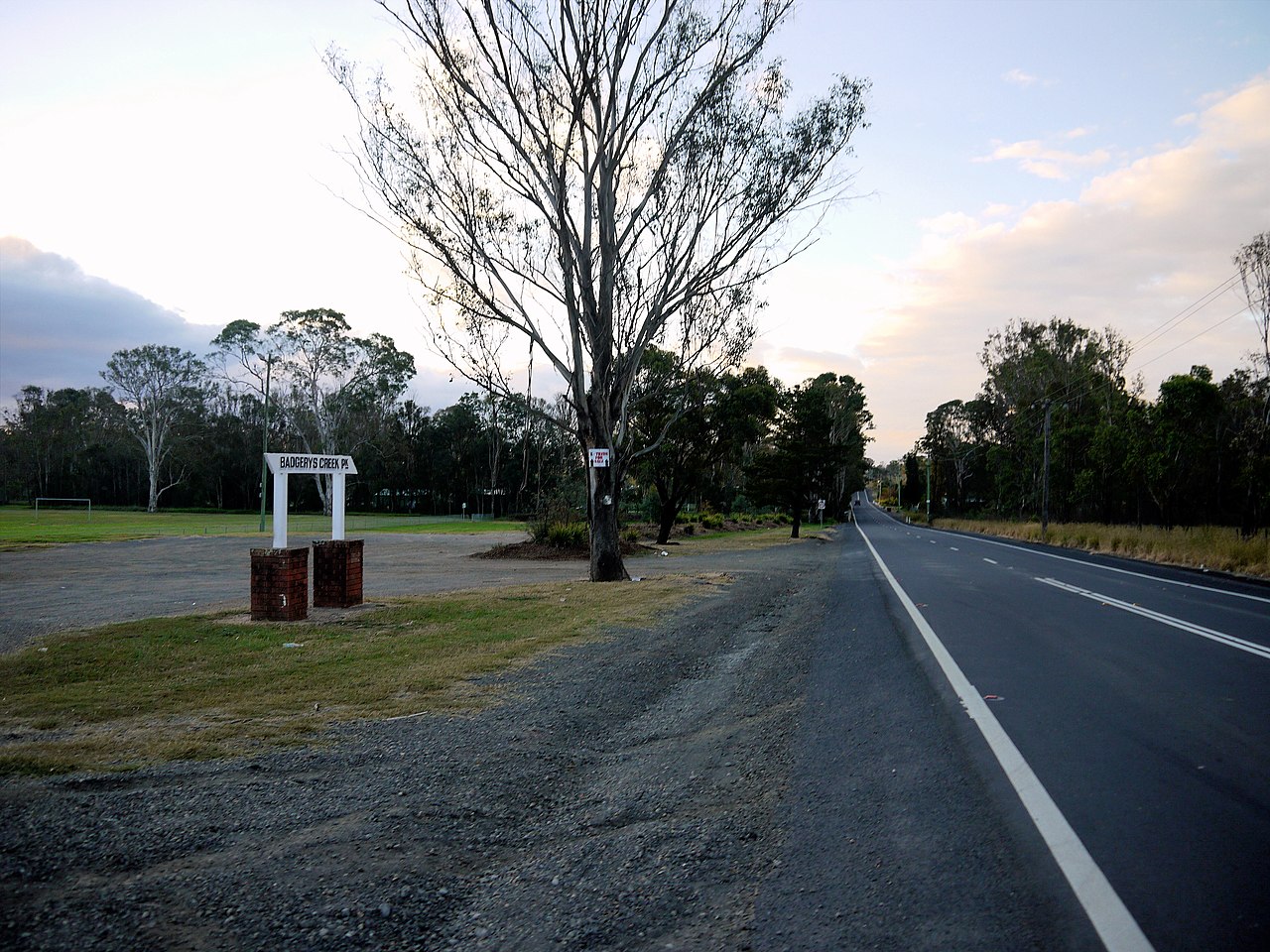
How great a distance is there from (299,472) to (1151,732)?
1081 centimetres

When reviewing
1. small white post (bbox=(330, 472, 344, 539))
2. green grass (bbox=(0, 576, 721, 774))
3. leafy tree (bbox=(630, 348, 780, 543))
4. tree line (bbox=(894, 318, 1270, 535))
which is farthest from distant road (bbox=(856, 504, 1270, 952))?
tree line (bbox=(894, 318, 1270, 535))

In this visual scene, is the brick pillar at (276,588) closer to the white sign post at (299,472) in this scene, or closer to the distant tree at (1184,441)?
the white sign post at (299,472)

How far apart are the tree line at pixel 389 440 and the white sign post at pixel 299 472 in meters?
17.6

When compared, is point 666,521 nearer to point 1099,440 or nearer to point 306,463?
point 306,463

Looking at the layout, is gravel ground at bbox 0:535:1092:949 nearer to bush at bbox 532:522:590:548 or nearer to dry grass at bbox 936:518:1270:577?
dry grass at bbox 936:518:1270:577

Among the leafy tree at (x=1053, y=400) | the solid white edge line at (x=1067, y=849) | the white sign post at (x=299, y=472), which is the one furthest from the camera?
the leafy tree at (x=1053, y=400)

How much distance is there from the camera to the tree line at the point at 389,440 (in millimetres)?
34438

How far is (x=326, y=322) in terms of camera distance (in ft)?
199

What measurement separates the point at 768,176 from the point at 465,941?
1834 cm

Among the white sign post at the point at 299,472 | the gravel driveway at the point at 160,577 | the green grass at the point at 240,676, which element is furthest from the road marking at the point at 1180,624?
the white sign post at the point at 299,472

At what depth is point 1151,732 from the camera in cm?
547

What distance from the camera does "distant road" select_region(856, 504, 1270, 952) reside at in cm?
325

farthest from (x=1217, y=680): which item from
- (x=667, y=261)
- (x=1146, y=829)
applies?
(x=667, y=261)

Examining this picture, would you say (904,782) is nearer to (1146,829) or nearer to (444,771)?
(1146,829)
